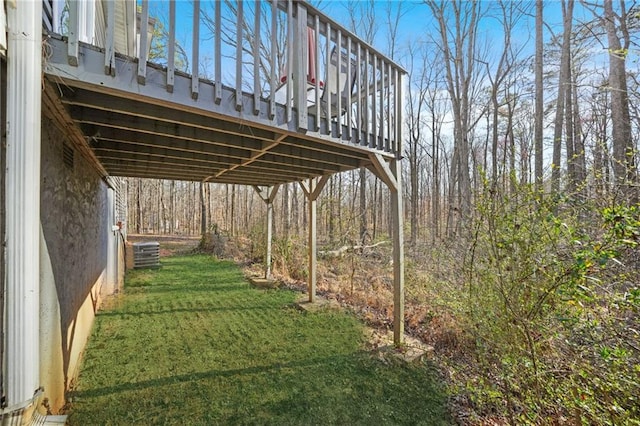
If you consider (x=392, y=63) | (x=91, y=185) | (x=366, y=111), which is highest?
(x=392, y=63)

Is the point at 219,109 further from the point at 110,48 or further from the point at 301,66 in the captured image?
the point at 301,66

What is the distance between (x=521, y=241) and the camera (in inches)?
86.3

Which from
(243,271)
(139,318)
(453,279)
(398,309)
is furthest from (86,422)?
(243,271)

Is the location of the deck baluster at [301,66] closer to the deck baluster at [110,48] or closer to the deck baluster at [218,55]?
the deck baluster at [218,55]

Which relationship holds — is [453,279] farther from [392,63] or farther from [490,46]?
[490,46]

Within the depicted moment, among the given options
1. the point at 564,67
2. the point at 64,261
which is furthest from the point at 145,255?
the point at 564,67

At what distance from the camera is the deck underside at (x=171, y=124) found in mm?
1714

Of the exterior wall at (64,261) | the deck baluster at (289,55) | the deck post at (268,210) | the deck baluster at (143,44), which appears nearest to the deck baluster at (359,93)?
the deck baluster at (289,55)

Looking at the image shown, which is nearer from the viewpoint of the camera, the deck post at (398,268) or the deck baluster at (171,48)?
the deck baluster at (171,48)

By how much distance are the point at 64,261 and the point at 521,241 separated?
12.0 feet

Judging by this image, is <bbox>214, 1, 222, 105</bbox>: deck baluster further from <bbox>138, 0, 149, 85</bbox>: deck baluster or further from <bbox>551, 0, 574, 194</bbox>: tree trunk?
<bbox>551, 0, 574, 194</bbox>: tree trunk

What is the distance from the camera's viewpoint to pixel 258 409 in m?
2.55

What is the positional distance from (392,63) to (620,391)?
3556 mm

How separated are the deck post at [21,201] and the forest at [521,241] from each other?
2.66 meters
